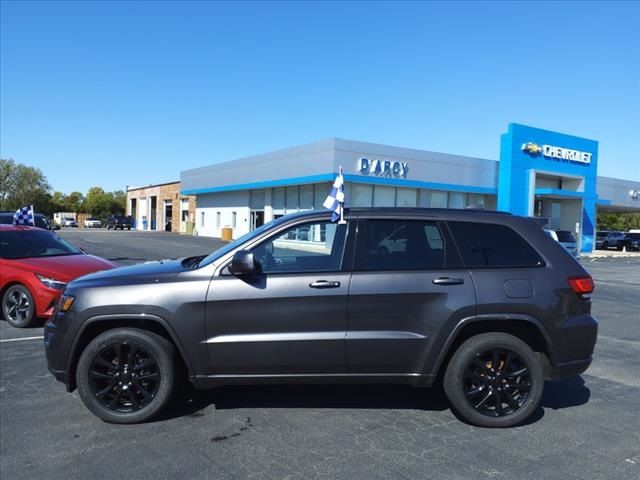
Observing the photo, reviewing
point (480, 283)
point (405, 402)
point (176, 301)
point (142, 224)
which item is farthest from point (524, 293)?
point (142, 224)

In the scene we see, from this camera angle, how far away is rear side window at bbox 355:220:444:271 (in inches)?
167

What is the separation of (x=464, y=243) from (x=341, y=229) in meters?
1.08

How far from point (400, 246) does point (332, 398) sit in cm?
165

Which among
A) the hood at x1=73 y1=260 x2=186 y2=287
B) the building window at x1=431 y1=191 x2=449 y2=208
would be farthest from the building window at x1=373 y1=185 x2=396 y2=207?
the hood at x1=73 y1=260 x2=186 y2=287

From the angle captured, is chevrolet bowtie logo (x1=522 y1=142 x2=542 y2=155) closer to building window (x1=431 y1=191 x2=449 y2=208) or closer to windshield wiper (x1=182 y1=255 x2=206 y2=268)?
building window (x1=431 y1=191 x2=449 y2=208)

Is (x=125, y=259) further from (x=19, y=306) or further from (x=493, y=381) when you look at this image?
(x=493, y=381)

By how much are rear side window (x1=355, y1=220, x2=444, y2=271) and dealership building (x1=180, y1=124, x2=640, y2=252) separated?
70.0 feet

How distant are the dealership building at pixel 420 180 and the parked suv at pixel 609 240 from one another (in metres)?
4.60

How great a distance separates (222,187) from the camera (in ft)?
130

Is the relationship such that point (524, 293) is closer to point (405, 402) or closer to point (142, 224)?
point (405, 402)

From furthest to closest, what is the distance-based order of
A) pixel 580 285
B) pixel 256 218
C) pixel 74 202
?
pixel 74 202 < pixel 256 218 < pixel 580 285

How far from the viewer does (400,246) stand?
434cm

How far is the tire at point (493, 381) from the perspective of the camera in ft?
13.8

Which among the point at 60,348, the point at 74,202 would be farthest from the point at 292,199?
the point at 74,202
